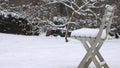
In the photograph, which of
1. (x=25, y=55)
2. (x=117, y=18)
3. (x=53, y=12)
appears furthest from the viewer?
(x=53, y=12)

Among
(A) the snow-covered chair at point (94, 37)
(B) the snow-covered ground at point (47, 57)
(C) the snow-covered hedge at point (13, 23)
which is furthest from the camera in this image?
(C) the snow-covered hedge at point (13, 23)

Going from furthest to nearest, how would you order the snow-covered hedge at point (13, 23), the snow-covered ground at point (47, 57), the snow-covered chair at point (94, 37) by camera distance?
the snow-covered hedge at point (13, 23) → the snow-covered ground at point (47, 57) → the snow-covered chair at point (94, 37)

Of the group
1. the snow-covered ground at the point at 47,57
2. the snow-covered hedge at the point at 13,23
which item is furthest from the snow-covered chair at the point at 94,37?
the snow-covered hedge at the point at 13,23

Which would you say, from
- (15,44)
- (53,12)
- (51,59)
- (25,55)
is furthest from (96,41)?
(53,12)

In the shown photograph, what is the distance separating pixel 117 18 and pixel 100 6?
793 mm

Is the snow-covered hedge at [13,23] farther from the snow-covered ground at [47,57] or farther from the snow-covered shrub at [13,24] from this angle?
the snow-covered ground at [47,57]

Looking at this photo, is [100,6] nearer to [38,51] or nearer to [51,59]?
[38,51]

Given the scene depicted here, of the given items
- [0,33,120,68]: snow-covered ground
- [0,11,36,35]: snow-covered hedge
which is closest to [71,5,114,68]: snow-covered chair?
[0,33,120,68]: snow-covered ground

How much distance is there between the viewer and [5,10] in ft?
52.2

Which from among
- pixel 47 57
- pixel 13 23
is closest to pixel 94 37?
pixel 47 57

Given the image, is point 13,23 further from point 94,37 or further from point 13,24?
point 94,37

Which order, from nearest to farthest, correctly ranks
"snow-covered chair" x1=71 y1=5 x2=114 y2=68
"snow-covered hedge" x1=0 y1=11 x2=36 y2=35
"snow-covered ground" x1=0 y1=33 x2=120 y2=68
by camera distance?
1. "snow-covered chair" x1=71 y1=5 x2=114 y2=68
2. "snow-covered ground" x1=0 y1=33 x2=120 y2=68
3. "snow-covered hedge" x1=0 y1=11 x2=36 y2=35

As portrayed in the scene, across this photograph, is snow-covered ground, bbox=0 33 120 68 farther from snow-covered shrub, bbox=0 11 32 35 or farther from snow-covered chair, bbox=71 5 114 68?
snow-covered shrub, bbox=0 11 32 35

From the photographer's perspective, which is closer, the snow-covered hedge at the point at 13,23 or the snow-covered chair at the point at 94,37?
the snow-covered chair at the point at 94,37
